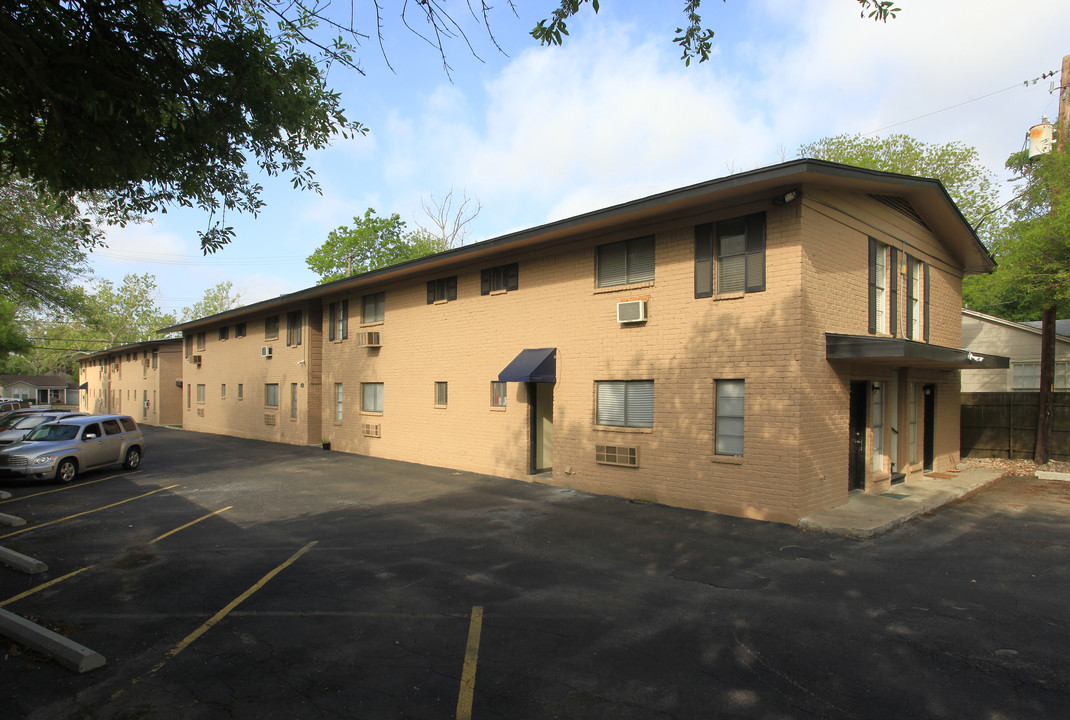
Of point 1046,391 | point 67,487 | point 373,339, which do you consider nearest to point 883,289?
point 1046,391

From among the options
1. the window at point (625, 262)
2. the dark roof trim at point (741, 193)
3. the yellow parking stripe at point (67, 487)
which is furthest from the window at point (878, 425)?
the yellow parking stripe at point (67, 487)

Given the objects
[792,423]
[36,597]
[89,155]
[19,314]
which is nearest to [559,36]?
[89,155]

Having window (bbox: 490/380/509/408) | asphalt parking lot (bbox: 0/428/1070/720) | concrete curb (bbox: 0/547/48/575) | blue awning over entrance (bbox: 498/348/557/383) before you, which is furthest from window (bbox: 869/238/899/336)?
concrete curb (bbox: 0/547/48/575)

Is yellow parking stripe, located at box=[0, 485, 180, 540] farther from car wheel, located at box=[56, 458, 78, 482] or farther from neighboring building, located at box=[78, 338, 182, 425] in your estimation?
neighboring building, located at box=[78, 338, 182, 425]

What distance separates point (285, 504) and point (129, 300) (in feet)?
248

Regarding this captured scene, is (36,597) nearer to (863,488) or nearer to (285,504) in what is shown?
(285,504)

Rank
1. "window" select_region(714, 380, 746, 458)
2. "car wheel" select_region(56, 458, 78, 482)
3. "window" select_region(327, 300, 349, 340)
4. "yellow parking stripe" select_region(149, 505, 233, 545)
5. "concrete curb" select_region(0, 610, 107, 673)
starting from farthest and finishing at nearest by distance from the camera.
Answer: "window" select_region(327, 300, 349, 340) < "car wheel" select_region(56, 458, 78, 482) < "window" select_region(714, 380, 746, 458) < "yellow parking stripe" select_region(149, 505, 233, 545) < "concrete curb" select_region(0, 610, 107, 673)

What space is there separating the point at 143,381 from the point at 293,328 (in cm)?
2716

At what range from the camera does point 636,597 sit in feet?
22.1

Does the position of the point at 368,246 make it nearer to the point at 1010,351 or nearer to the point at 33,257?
the point at 33,257

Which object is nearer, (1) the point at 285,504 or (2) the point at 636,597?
(2) the point at 636,597

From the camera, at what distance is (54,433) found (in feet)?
53.1

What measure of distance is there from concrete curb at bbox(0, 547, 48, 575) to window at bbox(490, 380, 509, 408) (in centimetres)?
999

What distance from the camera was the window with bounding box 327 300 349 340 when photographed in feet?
73.7
